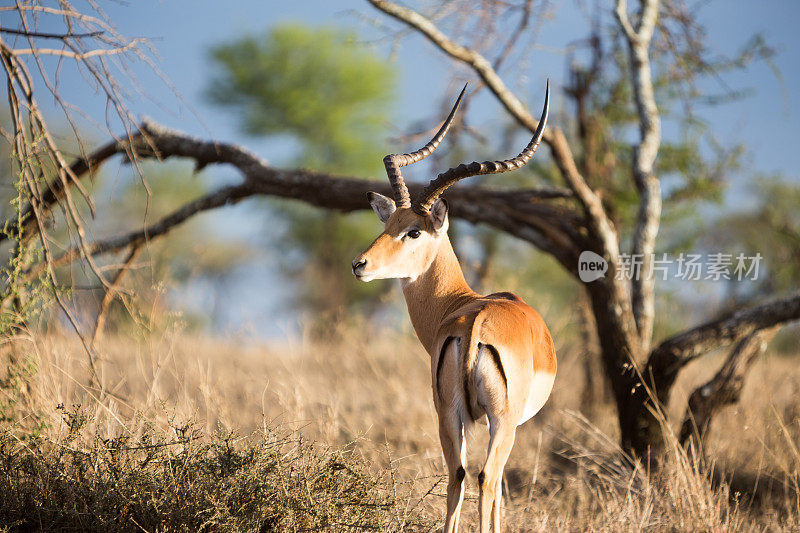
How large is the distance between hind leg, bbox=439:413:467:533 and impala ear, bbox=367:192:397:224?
1.61 meters

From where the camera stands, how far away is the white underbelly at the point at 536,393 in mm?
3582

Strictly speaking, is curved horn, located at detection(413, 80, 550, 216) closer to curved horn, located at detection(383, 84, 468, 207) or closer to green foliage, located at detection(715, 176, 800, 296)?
curved horn, located at detection(383, 84, 468, 207)

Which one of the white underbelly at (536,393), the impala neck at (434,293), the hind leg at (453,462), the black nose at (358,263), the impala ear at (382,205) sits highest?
the impala ear at (382,205)

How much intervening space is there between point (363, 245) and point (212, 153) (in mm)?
15089

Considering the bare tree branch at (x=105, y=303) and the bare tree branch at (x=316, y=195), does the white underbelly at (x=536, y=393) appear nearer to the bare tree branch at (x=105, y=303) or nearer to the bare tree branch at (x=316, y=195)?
the bare tree branch at (x=105, y=303)

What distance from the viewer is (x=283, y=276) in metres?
24.4

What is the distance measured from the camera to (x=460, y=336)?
3.36 metres

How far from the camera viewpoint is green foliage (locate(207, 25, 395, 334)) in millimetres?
22766

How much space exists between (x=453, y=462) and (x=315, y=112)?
20538 mm

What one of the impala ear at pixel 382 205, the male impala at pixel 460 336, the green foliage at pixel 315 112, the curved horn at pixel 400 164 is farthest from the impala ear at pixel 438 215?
the green foliage at pixel 315 112

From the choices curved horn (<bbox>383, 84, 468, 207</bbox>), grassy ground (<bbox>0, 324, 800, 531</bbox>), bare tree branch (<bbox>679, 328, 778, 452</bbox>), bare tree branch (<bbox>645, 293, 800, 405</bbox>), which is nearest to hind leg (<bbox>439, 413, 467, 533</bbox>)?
grassy ground (<bbox>0, 324, 800, 531</bbox>)

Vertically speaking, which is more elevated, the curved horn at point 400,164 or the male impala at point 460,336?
the curved horn at point 400,164

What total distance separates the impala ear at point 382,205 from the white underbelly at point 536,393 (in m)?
1.44

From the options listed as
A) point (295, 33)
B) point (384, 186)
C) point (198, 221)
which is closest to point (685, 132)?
point (384, 186)
